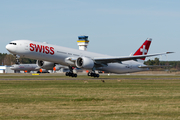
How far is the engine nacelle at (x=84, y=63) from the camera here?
5612 cm

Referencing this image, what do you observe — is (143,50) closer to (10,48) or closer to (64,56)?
(64,56)

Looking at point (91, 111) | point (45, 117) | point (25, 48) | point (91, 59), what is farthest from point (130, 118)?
point (91, 59)

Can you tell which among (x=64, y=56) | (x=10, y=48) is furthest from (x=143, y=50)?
(x=10, y=48)

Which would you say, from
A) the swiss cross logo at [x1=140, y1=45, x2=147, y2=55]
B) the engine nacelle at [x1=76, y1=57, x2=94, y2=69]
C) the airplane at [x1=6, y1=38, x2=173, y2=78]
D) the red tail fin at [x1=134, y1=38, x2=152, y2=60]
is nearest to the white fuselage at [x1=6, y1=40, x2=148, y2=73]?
the airplane at [x1=6, y1=38, x2=173, y2=78]

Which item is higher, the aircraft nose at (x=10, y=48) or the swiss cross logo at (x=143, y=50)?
the swiss cross logo at (x=143, y=50)

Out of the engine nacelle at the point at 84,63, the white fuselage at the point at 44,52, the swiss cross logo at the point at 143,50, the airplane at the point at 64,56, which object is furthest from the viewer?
the swiss cross logo at the point at 143,50

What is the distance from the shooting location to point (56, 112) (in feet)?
48.4

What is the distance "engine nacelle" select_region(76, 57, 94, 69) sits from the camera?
56.1 meters

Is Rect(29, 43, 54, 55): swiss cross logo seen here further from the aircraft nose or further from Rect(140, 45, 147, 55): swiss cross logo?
Rect(140, 45, 147, 55): swiss cross logo

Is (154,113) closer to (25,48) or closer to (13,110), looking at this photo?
(13,110)

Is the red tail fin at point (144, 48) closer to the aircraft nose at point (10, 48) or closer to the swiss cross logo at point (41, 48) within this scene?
the swiss cross logo at point (41, 48)

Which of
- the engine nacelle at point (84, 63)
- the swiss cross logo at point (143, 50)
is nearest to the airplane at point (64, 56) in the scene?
the engine nacelle at point (84, 63)

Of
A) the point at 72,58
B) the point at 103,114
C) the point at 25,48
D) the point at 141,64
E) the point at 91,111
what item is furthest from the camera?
the point at 141,64

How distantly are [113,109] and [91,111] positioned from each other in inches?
55.9
